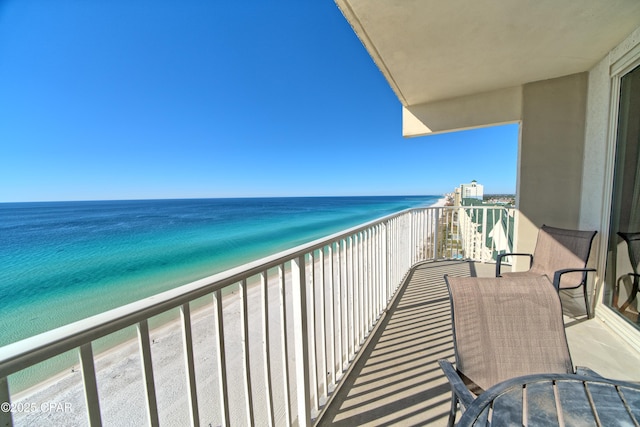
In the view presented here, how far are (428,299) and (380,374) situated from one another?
4.80 feet

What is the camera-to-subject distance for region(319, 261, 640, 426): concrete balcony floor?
1477mm

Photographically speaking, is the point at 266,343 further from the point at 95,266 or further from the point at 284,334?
the point at 95,266

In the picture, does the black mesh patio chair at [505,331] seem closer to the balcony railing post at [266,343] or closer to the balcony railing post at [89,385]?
the balcony railing post at [266,343]

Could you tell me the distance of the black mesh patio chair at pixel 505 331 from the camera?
50.9 inches

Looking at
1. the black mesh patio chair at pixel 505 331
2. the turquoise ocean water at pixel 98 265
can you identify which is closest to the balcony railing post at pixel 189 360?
the black mesh patio chair at pixel 505 331

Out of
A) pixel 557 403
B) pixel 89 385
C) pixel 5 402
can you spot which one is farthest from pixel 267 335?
pixel 557 403

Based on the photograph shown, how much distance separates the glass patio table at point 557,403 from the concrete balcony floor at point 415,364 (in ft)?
2.47

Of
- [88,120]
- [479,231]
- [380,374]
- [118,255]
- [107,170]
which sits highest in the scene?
[88,120]

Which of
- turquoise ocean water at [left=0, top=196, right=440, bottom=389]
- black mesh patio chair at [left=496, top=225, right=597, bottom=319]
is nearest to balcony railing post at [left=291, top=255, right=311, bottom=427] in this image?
black mesh patio chair at [left=496, top=225, right=597, bottom=319]

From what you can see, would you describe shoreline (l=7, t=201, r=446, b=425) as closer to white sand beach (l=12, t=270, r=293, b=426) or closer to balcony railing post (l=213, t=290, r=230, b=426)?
white sand beach (l=12, t=270, r=293, b=426)

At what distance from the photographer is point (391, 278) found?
2.97 meters

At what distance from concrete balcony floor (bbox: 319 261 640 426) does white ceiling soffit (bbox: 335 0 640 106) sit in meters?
2.59

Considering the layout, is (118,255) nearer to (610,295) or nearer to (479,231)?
(479,231)

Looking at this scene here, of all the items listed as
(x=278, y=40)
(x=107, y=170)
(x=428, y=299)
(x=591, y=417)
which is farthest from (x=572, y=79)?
(x=107, y=170)
